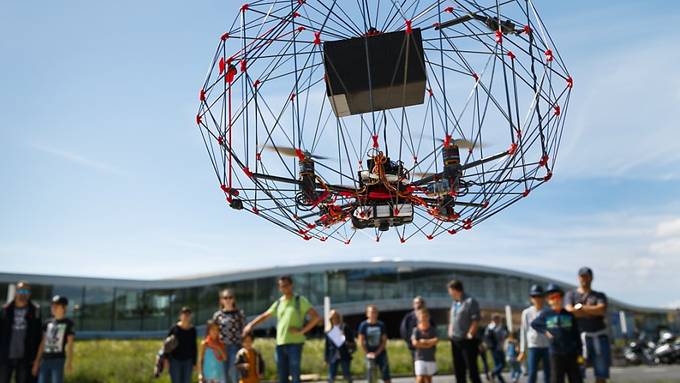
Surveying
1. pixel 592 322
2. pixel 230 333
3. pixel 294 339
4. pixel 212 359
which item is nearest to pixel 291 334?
pixel 294 339

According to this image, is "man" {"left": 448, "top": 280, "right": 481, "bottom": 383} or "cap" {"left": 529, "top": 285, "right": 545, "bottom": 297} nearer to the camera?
"man" {"left": 448, "top": 280, "right": 481, "bottom": 383}

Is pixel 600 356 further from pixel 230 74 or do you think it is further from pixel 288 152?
pixel 230 74

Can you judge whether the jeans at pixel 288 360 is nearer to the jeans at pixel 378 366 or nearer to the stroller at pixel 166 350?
the stroller at pixel 166 350

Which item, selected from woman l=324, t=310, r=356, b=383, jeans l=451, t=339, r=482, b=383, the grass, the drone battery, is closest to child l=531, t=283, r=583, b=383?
jeans l=451, t=339, r=482, b=383

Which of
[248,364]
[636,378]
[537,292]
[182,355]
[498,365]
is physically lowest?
[636,378]

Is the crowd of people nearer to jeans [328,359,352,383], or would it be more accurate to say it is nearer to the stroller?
the stroller

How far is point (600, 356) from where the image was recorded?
7781 millimetres

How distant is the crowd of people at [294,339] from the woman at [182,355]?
2 centimetres

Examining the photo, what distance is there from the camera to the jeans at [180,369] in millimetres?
9219

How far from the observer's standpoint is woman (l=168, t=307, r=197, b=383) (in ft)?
30.2

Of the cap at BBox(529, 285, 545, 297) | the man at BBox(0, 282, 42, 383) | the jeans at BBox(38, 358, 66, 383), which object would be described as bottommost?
the jeans at BBox(38, 358, 66, 383)

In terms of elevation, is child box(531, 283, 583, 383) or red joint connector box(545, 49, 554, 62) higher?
red joint connector box(545, 49, 554, 62)

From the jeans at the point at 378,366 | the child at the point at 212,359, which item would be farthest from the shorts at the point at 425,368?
the child at the point at 212,359

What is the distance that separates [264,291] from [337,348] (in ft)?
102
